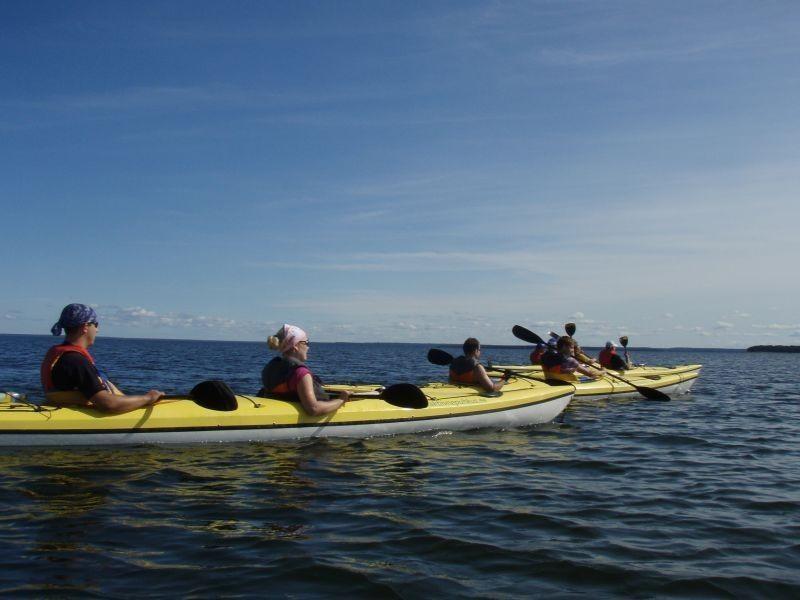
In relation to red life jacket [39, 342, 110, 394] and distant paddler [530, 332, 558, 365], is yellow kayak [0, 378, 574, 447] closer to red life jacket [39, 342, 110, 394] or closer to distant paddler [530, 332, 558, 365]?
red life jacket [39, 342, 110, 394]

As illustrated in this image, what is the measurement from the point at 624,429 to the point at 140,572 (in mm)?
8091

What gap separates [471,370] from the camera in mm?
10586

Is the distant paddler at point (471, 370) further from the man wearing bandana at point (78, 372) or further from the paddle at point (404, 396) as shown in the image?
the man wearing bandana at point (78, 372)

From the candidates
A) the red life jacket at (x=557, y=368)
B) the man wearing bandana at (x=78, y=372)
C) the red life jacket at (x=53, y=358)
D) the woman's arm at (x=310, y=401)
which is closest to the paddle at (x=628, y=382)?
the red life jacket at (x=557, y=368)

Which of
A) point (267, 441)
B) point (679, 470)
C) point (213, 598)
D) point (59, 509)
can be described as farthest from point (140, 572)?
point (679, 470)

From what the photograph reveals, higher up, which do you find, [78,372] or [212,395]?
[78,372]

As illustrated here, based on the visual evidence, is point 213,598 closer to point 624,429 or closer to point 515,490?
point 515,490

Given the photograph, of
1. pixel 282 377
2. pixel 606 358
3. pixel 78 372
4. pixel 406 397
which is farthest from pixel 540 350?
pixel 78 372

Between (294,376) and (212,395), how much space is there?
0.98 metres

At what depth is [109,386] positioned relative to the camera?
296 inches

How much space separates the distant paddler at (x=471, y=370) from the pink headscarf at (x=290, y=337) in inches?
125

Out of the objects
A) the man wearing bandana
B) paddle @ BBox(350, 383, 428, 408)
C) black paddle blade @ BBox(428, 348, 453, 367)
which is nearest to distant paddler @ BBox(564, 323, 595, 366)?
black paddle blade @ BBox(428, 348, 453, 367)

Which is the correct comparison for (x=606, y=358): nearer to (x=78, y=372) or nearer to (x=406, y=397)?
(x=406, y=397)

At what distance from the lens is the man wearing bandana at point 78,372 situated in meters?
6.48
